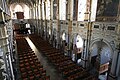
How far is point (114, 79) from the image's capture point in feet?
29.5

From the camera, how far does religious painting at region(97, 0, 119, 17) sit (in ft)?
30.2

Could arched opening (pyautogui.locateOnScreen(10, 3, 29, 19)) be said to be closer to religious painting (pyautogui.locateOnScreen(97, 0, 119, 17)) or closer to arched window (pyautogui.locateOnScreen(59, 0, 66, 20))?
arched window (pyautogui.locateOnScreen(59, 0, 66, 20))

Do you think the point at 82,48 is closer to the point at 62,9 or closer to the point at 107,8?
the point at 107,8

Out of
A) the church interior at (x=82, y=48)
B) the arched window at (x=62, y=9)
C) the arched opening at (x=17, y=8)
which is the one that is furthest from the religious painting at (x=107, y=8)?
the arched opening at (x=17, y=8)

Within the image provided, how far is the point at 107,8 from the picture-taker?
389 inches

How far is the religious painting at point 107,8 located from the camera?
919 cm

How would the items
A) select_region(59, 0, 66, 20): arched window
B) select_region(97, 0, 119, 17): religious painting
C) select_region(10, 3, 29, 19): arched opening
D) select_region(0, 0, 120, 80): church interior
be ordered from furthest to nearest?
1. select_region(10, 3, 29, 19): arched opening
2. select_region(59, 0, 66, 20): arched window
3. select_region(97, 0, 119, 17): religious painting
4. select_region(0, 0, 120, 80): church interior

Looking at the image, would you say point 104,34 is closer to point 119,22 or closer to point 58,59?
point 119,22

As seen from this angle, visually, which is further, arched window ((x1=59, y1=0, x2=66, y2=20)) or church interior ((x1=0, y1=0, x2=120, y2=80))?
arched window ((x1=59, y1=0, x2=66, y2=20))

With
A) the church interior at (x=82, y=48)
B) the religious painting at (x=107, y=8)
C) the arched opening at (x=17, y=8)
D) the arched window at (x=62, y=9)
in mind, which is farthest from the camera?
the arched opening at (x=17, y=8)

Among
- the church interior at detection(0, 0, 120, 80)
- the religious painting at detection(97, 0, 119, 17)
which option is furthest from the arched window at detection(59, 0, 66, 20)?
the religious painting at detection(97, 0, 119, 17)

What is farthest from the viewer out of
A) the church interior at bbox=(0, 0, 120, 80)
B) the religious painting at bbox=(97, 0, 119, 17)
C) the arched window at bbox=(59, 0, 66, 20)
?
the arched window at bbox=(59, 0, 66, 20)

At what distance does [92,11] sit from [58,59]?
6.90 meters

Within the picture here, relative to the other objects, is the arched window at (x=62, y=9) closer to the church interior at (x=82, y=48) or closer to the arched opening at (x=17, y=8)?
the church interior at (x=82, y=48)
